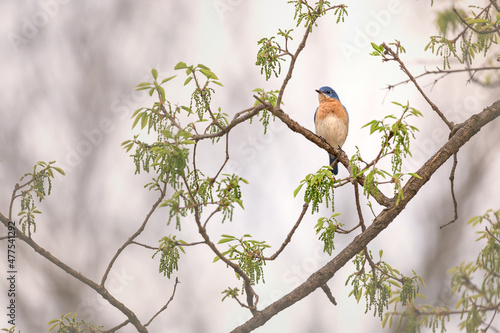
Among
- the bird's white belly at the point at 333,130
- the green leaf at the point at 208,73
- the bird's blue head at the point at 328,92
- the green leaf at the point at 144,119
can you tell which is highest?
the bird's blue head at the point at 328,92

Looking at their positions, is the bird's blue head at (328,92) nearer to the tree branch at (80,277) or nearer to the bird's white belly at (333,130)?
the bird's white belly at (333,130)

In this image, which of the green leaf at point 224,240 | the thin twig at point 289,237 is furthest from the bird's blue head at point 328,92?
the green leaf at point 224,240

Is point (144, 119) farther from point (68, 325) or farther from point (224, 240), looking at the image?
point (68, 325)

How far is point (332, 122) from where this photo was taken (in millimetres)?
5551

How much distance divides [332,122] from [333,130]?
8cm

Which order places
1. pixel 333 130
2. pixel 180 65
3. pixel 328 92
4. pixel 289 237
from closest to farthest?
pixel 180 65 → pixel 289 237 → pixel 333 130 → pixel 328 92

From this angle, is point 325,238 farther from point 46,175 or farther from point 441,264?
point 441,264

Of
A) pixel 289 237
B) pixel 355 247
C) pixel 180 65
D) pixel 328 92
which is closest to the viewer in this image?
pixel 180 65

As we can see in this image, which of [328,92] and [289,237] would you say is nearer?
[289,237]

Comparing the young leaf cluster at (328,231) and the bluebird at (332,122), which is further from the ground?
the bluebird at (332,122)

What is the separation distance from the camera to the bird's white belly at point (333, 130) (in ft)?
18.2

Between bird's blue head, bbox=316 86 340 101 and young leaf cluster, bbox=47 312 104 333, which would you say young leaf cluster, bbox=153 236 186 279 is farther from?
bird's blue head, bbox=316 86 340 101

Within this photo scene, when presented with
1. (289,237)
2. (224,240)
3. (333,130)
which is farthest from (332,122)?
(224,240)

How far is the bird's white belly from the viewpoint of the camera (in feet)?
18.2
